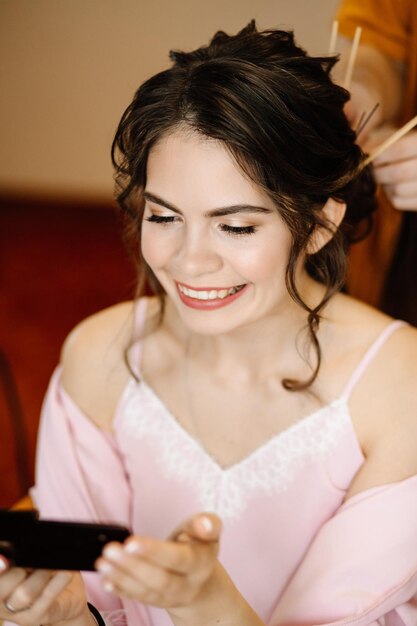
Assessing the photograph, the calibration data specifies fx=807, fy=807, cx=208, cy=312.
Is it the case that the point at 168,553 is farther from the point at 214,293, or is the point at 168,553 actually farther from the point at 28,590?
the point at 214,293

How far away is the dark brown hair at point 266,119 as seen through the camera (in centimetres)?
119

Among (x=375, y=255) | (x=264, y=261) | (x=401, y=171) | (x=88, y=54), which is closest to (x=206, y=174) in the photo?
(x=264, y=261)

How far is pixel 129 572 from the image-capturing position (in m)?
0.89

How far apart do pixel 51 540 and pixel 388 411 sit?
0.67m

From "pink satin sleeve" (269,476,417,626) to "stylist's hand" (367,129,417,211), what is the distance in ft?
1.72

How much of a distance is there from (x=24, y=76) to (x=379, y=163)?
9.09 feet

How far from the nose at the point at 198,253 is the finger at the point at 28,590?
1.67 ft

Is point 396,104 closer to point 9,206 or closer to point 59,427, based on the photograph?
point 59,427

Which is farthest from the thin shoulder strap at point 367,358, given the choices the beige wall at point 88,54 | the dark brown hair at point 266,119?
the beige wall at point 88,54

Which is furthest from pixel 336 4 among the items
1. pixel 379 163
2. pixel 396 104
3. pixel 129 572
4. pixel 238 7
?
pixel 129 572

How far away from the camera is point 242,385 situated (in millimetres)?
1558

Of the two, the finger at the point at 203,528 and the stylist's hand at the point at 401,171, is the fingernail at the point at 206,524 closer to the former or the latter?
the finger at the point at 203,528

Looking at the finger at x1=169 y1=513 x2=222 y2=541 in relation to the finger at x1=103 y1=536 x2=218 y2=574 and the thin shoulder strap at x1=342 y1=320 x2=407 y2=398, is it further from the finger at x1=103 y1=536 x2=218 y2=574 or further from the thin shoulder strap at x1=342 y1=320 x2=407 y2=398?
the thin shoulder strap at x1=342 y1=320 x2=407 y2=398

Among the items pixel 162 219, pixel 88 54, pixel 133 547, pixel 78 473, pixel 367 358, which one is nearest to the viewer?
pixel 133 547
